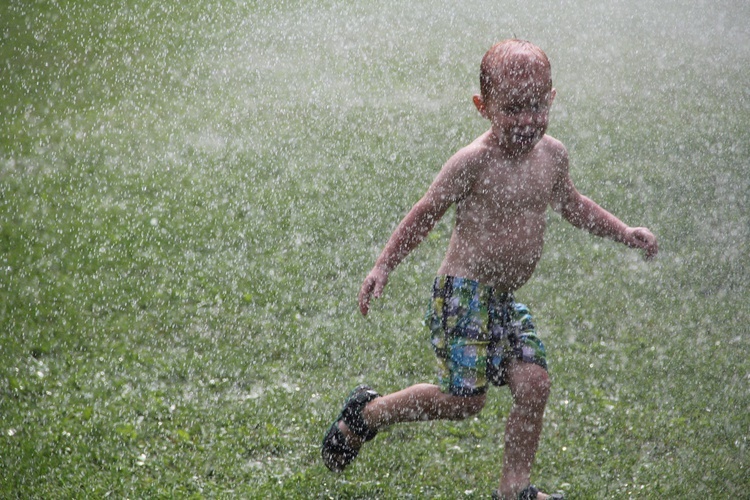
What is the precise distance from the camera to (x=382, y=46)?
10.2 meters

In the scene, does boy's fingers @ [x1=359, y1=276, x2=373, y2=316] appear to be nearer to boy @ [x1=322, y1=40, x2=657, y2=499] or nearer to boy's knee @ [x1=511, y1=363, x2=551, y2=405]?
boy @ [x1=322, y1=40, x2=657, y2=499]

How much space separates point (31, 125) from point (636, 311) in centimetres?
472

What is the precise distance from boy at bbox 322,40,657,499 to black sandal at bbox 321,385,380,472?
0.77 feet

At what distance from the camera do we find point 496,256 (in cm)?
342

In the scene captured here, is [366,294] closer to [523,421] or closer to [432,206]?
[432,206]

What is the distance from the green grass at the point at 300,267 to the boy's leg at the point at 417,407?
0.25 metres

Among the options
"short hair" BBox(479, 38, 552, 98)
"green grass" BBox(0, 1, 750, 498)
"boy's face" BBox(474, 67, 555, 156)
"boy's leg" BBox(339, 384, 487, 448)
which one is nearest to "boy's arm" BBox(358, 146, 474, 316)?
"boy's face" BBox(474, 67, 555, 156)

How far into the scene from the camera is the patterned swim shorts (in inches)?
132

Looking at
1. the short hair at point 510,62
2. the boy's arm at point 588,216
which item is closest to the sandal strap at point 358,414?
the boy's arm at point 588,216

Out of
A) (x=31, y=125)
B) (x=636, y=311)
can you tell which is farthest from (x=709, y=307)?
(x=31, y=125)

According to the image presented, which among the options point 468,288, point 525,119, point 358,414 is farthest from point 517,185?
point 358,414

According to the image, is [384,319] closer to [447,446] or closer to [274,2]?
[447,446]

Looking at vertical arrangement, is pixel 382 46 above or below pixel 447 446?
above

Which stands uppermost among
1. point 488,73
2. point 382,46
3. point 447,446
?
point 488,73
